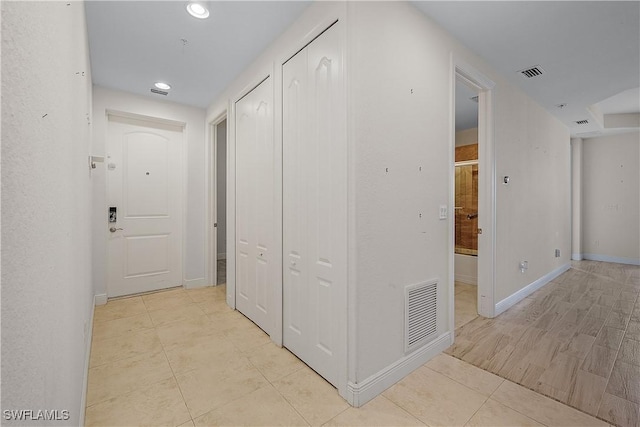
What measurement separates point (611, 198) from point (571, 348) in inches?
217

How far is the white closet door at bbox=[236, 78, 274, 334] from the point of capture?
8.34ft

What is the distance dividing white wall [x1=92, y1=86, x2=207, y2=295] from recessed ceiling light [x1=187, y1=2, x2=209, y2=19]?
205 cm

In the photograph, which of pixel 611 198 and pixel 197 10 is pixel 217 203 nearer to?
pixel 197 10

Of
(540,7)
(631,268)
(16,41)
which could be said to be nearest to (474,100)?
(540,7)

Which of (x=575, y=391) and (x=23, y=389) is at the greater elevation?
(x=23, y=389)

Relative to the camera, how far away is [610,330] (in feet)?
8.79

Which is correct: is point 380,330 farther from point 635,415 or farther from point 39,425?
point 39,425

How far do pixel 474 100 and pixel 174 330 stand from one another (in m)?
4.49

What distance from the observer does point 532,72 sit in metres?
3.03

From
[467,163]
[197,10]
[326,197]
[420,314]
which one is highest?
[197,10]

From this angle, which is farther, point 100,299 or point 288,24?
point 100,299

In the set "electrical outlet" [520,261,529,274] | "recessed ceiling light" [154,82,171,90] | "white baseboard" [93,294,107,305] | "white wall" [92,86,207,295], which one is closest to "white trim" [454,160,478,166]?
"electrical outlet" [520,261,529,274]

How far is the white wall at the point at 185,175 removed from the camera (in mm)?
3355

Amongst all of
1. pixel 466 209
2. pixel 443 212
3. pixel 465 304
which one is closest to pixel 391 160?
pixel 443 212
